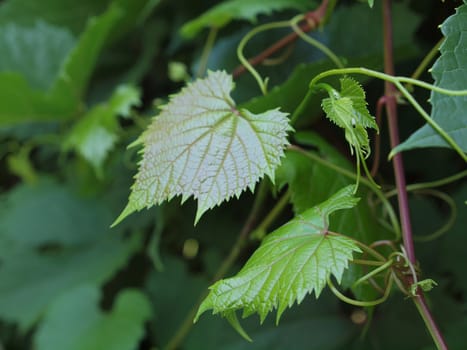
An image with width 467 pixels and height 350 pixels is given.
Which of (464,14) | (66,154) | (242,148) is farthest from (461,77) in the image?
(66,154)

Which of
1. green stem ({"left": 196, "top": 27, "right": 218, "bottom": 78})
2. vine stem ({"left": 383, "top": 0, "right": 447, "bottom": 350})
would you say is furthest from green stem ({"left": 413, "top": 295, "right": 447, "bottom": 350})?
green stem ({"left": 196, "top": 27, "right": 218, "bottom": 78})

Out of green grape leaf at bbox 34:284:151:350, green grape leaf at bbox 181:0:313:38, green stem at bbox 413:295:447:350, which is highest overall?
green grape leaf at bbox 181:0:313:38

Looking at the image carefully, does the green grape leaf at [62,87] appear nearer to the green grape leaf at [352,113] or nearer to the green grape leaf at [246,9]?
the green grape leaf at [246,9]

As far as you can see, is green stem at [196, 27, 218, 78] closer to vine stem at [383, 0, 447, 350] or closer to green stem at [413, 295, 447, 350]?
vine stem at [383, 0, 447, 350]

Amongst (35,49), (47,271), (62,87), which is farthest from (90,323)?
(35,49)

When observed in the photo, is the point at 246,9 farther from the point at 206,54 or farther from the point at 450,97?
the point at 450,97

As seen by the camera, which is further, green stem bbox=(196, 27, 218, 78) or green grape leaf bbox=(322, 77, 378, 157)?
green stem bbox=(196, 27, 218, 78)

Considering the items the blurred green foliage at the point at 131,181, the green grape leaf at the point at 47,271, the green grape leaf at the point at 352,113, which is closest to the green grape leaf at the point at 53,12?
the blurred green foliage at the point at 131,181

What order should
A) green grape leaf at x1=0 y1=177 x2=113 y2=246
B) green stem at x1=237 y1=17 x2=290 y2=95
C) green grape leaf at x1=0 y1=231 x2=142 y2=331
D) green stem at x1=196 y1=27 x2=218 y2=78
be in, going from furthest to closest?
1. green grape leaf at x1=0 y1=177 x2=113 y2=246
2. green grape leaf at x1=0 y1=231 x2=142 y2=331
3. green stem at x1=196 y1=27 x2=218 y2=78
4. green stem at x1=237 y1=17 x2=290 y2=95
